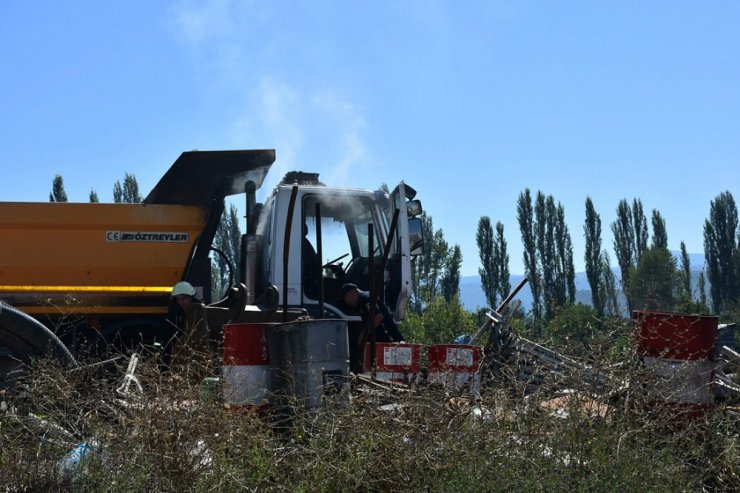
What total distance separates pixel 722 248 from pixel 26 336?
188ft

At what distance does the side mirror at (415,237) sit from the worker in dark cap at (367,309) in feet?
2.63

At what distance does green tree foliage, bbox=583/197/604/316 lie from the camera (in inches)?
2195

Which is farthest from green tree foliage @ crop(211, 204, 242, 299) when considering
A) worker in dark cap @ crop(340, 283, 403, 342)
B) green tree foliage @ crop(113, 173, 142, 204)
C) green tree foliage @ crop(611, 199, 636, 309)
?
green tree foliage @ crop(611, 199, 636, 309)

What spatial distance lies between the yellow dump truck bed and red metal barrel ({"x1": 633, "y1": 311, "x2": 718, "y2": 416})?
5170 millimetres

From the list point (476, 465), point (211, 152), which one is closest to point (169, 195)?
point (211, 152)

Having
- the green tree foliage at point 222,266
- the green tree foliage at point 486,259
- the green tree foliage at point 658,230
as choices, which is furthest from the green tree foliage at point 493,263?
the green tree foliage at point 222,266

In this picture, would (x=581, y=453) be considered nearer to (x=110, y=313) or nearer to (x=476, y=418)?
(x=476, y=418)

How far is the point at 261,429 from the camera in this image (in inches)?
202

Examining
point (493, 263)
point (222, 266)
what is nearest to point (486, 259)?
point (493, 263)

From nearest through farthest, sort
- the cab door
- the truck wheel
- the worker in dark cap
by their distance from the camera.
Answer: the truck wheel, the worker in dark cap, the cab door

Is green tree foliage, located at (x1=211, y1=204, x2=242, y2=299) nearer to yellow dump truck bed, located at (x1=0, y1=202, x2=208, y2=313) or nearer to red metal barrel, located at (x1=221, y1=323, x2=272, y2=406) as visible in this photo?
yellow dump truck bed, located at (x1=0, y1=202, x2=208, y2=313)

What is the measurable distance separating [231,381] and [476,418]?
1705 millimetres

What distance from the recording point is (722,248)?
57625 mm

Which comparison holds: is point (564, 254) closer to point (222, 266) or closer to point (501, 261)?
point (501, 261)
